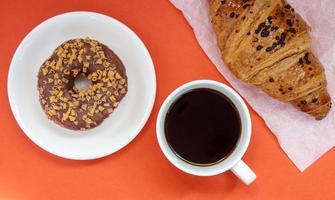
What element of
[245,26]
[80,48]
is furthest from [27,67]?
[245,26]

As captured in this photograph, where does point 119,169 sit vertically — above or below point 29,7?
below

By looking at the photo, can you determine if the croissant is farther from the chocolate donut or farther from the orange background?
the chocolate donut

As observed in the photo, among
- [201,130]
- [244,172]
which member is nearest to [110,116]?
[201,130]

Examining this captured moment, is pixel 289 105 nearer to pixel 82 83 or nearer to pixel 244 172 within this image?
pixel 244 172

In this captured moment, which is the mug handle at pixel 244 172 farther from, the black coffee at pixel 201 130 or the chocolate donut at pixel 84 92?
the chocolate donut at pixel 84 92

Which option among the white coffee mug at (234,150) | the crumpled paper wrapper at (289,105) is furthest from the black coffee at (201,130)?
the crumpled paper wrapper at (289,105)

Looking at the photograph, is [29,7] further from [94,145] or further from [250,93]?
[250,93]

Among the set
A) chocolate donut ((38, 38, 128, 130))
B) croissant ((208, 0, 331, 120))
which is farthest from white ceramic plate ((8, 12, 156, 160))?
croissant ((208, 0, 331, 120))
